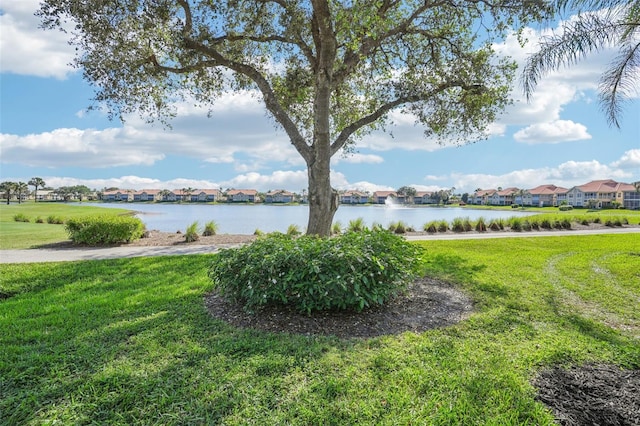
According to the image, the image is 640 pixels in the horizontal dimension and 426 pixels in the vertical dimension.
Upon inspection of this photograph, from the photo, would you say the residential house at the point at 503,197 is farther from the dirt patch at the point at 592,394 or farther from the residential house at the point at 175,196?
the dirt patch at the point at 592,394

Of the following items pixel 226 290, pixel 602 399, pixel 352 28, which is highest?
pixel 352 28

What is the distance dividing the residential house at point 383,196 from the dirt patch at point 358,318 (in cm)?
7579

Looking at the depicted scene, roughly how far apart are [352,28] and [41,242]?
465 inches

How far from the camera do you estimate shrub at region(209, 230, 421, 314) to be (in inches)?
169

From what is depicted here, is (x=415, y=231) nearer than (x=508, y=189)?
Yes

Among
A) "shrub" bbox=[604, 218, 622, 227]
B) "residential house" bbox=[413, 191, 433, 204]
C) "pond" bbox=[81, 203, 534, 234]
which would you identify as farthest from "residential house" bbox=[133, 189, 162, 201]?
"shrub" bbox=[604, 218, 622, 227]

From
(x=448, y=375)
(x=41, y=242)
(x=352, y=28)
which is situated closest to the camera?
(x=448, y=375)

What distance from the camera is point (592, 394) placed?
295 cm

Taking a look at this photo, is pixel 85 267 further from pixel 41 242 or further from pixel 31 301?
pixel 41 242

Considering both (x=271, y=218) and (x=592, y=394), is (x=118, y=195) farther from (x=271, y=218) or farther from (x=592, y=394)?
(x=592, y=394)

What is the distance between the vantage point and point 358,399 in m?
2.81

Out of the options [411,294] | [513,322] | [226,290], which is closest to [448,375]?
[513,322]

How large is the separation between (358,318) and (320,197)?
14.9 ft

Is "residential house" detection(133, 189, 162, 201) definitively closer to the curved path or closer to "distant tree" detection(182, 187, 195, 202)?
"distant tree" detection(182, 187, 195, 202)
